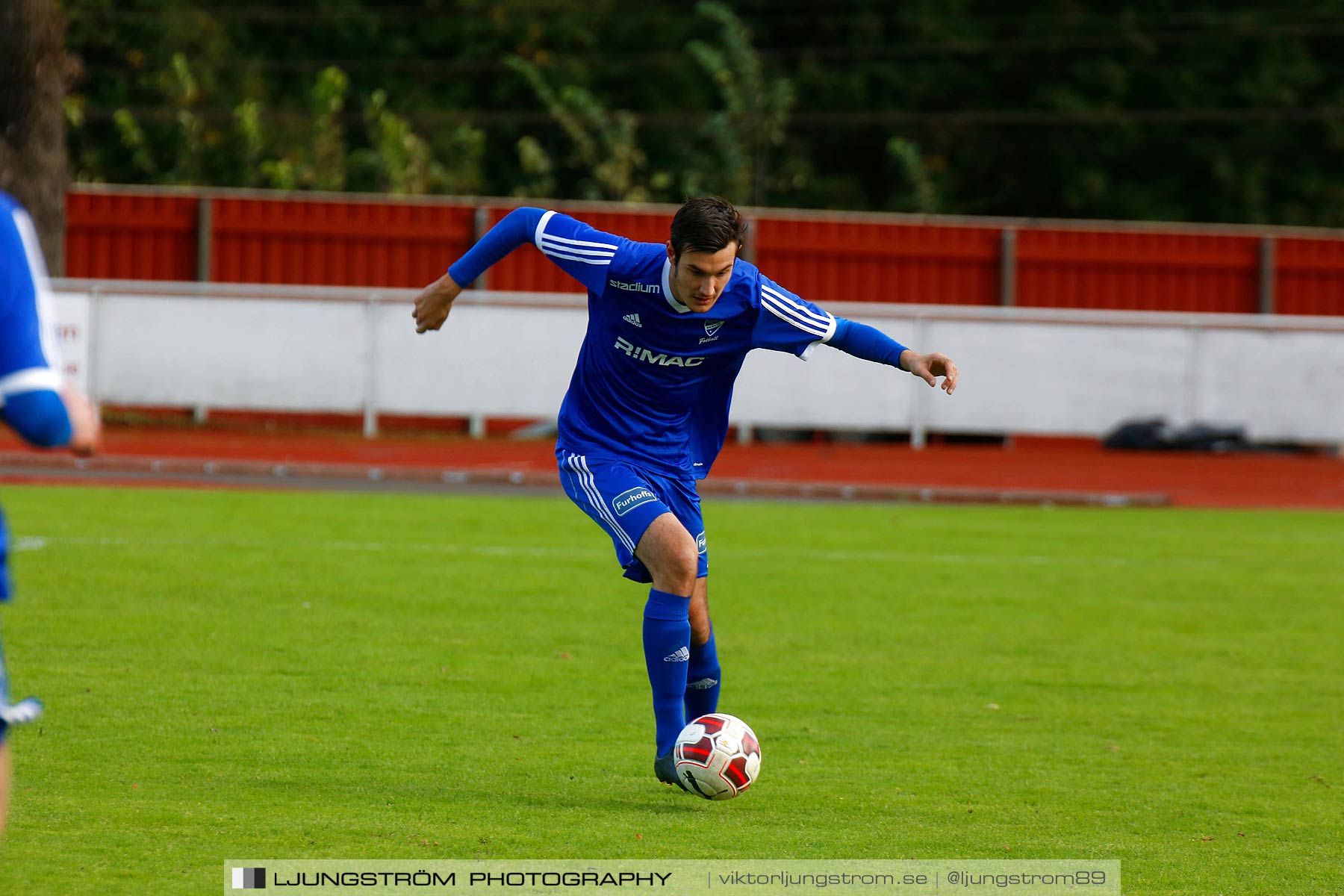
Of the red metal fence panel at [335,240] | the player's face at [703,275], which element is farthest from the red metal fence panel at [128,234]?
the player's face at [703,275]

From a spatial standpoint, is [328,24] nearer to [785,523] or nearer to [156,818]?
[785,523]

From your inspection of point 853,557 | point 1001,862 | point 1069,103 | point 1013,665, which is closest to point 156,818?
point 1001,862

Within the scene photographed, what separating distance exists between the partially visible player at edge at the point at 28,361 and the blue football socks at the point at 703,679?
3221 millimetres

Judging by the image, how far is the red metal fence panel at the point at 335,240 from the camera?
25891mm

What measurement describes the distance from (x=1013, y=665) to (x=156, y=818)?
4.56m

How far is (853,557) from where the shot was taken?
1227 centimetres

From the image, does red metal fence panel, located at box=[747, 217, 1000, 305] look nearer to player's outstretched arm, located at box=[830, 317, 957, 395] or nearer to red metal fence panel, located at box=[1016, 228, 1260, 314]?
red metal fence panel, located at box=[1016, 228, 1260, 314]

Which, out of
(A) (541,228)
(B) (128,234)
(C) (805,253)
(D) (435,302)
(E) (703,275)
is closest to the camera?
(E) (703,275)

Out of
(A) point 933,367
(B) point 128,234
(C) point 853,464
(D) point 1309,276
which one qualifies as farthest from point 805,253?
(A) point 933,367

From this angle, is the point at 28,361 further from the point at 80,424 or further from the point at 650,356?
the point at 650,356

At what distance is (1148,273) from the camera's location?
2714cm

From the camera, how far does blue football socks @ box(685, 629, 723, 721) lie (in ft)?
19.6

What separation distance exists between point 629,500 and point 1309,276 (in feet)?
78.8

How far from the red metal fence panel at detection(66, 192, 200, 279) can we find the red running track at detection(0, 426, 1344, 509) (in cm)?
380
